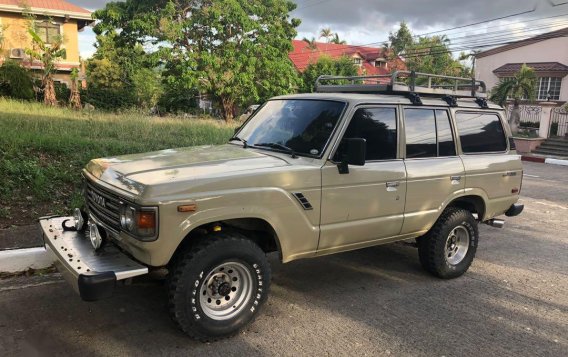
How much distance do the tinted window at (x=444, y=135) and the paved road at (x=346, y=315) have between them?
1.40 m

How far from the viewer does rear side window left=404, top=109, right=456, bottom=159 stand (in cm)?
484

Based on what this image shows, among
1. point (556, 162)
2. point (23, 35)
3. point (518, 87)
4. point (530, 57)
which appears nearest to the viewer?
point (556, 162)

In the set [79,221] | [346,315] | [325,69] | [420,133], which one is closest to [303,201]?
[346,315]

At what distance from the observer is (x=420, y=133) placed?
493 cm

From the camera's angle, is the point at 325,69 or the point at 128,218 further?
the point at 325,69

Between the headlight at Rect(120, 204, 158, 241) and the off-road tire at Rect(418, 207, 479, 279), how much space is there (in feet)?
10.2

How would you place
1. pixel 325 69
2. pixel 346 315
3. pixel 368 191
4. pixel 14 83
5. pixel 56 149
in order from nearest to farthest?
pixel 346 315
pixel 368 191
pixel 56 149
pixel 14 83
pixel 325 69

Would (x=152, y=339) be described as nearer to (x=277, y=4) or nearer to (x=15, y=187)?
(x=15, y=187)

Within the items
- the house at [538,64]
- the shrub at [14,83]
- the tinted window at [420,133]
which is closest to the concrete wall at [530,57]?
the house at [538,64]

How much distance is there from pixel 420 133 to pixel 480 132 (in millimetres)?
1033

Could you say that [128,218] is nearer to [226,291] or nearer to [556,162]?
[226,291]

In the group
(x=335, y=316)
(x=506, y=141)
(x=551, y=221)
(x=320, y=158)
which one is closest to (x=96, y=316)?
(x=335, y=316)

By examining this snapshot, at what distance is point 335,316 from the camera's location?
13.9 ft

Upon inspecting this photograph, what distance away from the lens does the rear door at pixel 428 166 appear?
4789 mm
